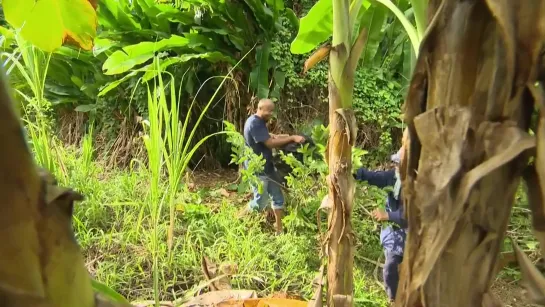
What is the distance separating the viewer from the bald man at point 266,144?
182cm

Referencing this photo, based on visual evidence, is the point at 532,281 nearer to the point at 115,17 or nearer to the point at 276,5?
the point at 276,5

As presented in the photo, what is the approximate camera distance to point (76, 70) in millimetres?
2637

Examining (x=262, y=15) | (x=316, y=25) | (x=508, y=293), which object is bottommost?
(x=508, y=293)

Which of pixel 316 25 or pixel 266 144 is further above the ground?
pixel 316 25

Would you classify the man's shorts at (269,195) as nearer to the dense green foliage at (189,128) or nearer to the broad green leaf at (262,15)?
the dense green foliage at (189,128)

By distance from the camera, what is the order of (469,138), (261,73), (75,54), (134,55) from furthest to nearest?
(75,54) → (261,73) → (134,55) → (469,138)

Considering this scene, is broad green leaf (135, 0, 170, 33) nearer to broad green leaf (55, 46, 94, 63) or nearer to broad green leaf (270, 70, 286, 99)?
broad green leaf (55, 46, 94, 63)

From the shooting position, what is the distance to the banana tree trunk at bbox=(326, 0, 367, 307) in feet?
2.43

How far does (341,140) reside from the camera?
76 centimetres

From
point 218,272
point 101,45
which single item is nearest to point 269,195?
point 218,272

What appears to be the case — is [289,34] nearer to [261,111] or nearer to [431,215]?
[261,111]

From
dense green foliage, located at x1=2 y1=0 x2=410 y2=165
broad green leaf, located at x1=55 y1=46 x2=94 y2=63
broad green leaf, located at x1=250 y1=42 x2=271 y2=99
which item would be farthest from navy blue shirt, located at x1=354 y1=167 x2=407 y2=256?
broad green leaf, located at x1=55 y1=46 x2=94 y2=63

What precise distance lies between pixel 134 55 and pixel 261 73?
54 cm

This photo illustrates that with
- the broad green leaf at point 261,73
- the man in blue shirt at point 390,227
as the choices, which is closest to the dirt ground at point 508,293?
the man in blue shirt at point 390,227
